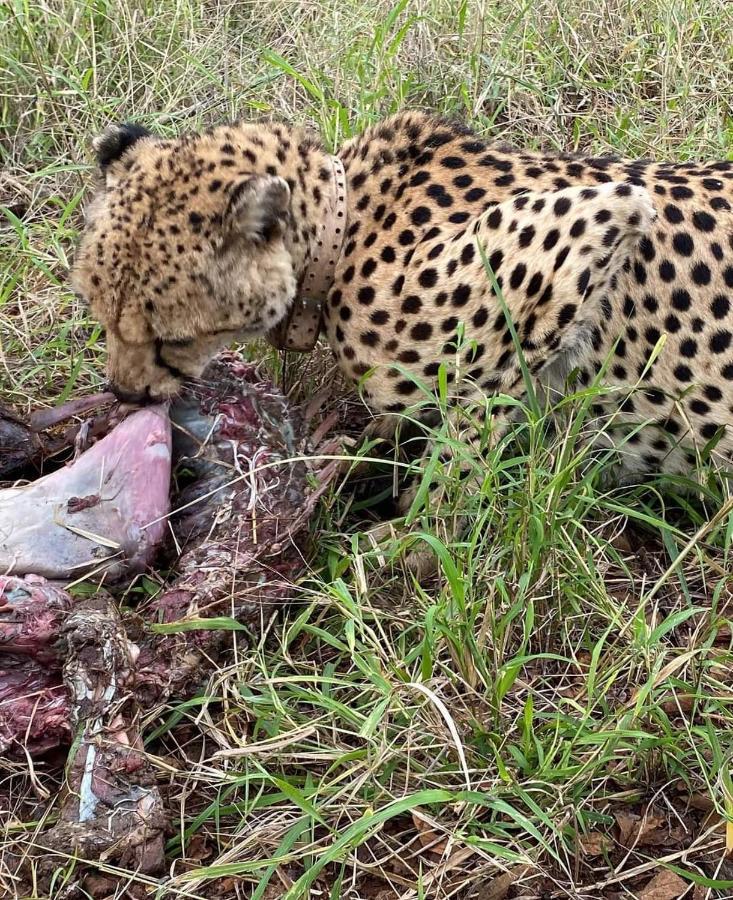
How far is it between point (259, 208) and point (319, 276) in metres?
0.45

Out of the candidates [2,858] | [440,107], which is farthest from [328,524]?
[440,107]

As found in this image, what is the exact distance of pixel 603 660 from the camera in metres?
2.90

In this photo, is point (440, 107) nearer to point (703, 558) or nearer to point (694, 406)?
point (694, 406)

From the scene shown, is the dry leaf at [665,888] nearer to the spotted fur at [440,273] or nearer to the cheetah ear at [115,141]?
the spotted fur at [440,273]

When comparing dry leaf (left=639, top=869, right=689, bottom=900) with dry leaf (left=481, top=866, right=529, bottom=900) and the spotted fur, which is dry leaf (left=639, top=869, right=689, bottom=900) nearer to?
dry leaf (left=481, top=866, right=529, bottom=900)

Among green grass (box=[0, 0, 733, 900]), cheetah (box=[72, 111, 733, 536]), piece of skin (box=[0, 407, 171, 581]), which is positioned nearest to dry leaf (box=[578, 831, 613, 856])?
green grass (box=[0, 0, 733, 900])

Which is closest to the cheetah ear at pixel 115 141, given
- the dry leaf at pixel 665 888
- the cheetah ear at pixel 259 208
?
the cheetah ear at pixel 259 208

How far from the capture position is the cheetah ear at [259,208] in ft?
10.0

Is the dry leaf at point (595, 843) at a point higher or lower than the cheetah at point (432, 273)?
lower

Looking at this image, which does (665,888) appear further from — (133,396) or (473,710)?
(133,396)

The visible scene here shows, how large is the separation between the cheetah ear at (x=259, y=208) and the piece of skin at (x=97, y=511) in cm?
61

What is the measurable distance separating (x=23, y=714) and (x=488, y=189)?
211 centimetres

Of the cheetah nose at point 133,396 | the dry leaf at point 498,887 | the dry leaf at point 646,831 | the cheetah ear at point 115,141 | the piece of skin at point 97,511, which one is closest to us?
the dry leaf at point 498,887

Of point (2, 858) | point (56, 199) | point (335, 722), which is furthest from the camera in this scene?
point (56, 199)
